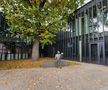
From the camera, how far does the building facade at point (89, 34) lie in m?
21.2

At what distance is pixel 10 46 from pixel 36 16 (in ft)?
38.1

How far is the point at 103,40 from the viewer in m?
21.0

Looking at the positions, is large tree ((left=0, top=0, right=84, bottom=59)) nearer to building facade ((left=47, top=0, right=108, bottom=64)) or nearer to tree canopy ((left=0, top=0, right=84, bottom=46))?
tree canopy ((left=0, top=0, right=84, bottom=46))

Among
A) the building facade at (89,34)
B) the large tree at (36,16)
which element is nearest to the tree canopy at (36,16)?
the large tree at (36,16)

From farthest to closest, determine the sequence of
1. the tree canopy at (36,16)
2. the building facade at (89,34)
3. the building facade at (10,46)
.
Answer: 1. the building facade at (10,46)
2. the tree canopy at (36,16)
3. the building facade at (89,34)

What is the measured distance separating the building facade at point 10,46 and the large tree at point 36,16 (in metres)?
6.27

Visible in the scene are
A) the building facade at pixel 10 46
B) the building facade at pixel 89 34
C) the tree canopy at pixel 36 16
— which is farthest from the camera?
the building facade at pixel 10 46

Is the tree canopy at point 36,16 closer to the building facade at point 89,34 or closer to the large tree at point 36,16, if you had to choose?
the large tree at point 36,16

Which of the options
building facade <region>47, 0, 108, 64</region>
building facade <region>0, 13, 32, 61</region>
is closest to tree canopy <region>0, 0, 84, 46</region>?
building facade <region>47, 0, 108, 64</region>

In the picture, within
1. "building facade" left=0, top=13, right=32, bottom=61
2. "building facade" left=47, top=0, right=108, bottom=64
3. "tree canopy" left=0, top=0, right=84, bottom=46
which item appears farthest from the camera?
"building facade" left=0, top=13, right=32, bottom=61

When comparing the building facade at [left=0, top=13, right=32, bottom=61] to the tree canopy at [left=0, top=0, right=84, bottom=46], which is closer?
the tree canopy at [left=0, top=0, right=84, bottom=46]

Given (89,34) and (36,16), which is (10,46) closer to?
(36,16)

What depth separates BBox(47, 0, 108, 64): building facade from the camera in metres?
21.2

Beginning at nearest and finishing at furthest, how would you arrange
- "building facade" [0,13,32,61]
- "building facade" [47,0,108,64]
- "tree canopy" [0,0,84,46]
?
1. "building facade" [47,0,108,64]
2. "tree canopy" [0,0,84,46]
3. "building facade" [0,13,32,61]
